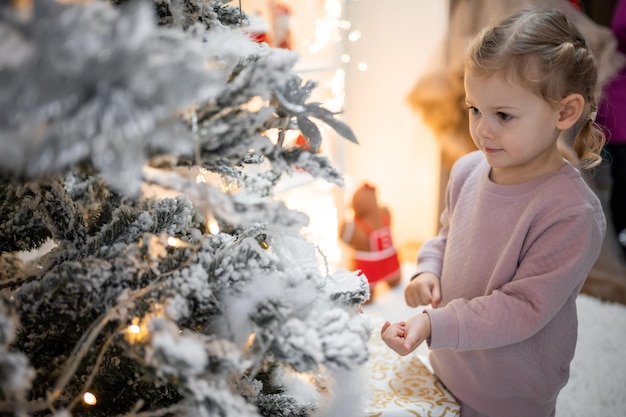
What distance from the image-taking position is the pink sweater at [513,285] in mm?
726

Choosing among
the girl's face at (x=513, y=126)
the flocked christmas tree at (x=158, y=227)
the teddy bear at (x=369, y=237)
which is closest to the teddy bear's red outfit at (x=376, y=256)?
the teddy bear at (x=369, y=237)

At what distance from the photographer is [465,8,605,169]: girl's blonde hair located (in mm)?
721

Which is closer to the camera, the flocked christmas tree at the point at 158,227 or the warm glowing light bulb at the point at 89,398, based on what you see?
the flocked christmas tree at the point at 158,227

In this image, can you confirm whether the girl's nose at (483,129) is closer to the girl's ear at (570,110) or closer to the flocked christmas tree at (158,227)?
the girl's ear at (570,110)

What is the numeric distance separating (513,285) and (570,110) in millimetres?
297

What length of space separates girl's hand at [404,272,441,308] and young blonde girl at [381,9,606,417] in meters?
0.07

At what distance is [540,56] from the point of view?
719 mm

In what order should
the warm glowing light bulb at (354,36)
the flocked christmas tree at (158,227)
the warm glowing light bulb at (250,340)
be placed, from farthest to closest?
the warm glowing light bulb at (354,36), the warm glowing light bulb at (250,340), the flocked christmas tree at (158,227)

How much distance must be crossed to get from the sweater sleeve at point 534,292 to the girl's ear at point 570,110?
0.47ft

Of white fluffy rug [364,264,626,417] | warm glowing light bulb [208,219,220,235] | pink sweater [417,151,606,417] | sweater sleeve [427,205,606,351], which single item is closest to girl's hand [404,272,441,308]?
pink sweater [417,151,606,417]

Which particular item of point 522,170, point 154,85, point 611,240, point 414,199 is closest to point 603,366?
point 611,240

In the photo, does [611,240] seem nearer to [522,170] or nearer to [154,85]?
[522,170]

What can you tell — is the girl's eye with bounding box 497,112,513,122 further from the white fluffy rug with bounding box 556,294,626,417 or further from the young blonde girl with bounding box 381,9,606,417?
the white fluffy rug with bounding box 556,294,626,417

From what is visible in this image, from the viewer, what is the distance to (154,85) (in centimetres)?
34
